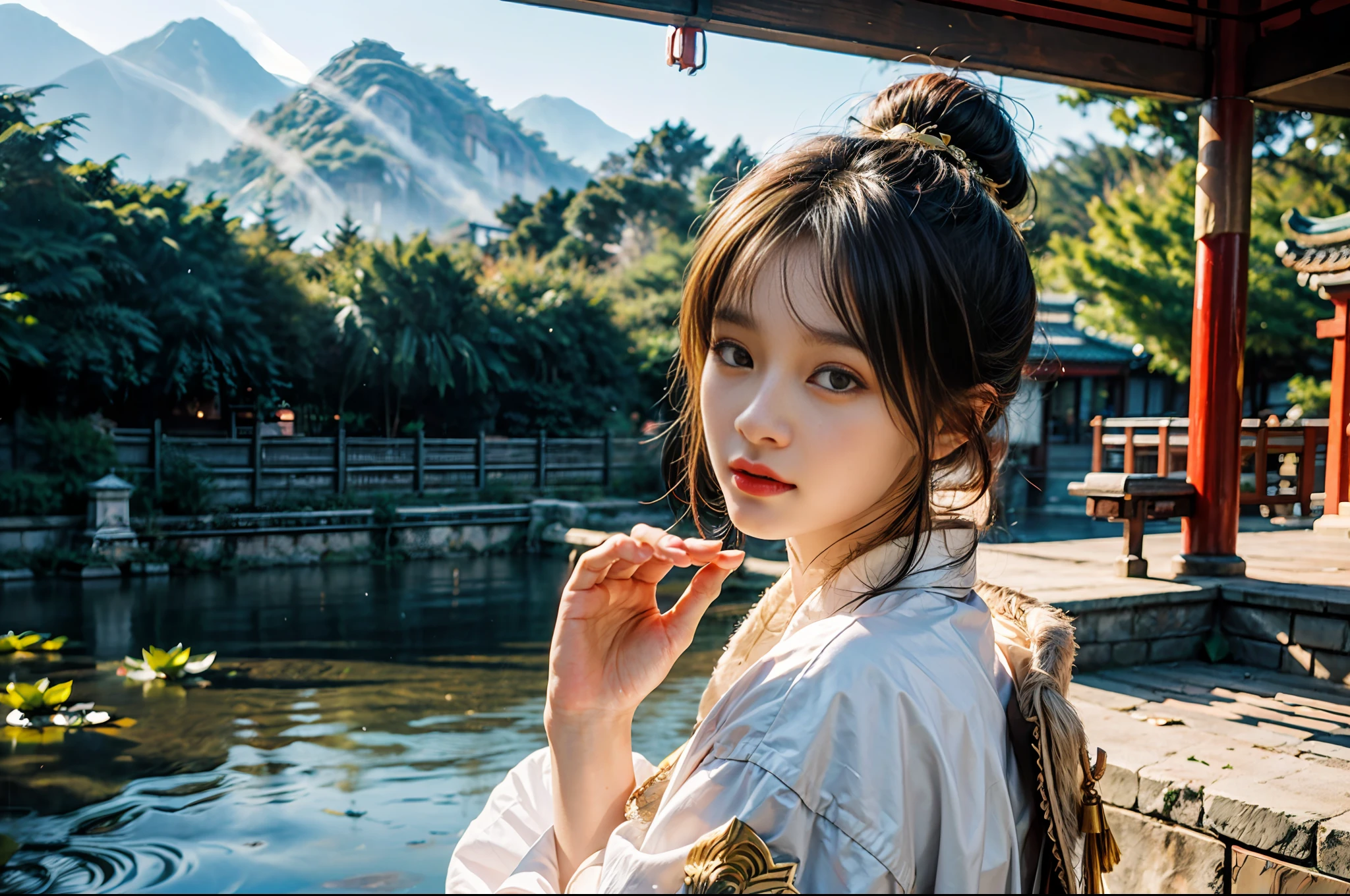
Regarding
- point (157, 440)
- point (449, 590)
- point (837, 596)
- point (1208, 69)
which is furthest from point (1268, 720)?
point (157, 440)

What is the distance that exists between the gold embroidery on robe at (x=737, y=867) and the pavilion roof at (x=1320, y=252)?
5.71 m

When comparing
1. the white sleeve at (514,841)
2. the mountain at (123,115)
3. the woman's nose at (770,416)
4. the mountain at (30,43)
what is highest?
the mountain at (123,115)

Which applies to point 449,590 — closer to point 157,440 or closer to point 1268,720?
point 157,440

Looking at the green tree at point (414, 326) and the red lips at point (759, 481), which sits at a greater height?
the green tree at point (414, 326)

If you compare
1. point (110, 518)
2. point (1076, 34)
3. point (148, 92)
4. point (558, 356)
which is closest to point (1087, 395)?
point (558, 356)

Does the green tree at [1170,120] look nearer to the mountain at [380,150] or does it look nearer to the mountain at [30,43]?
the mountain at [30,43]

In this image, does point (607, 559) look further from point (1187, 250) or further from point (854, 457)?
point (1187, 250)

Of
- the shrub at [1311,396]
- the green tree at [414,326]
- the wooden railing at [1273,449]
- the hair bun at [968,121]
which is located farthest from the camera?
the green tree at [414,326]

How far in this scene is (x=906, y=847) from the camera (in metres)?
0.69

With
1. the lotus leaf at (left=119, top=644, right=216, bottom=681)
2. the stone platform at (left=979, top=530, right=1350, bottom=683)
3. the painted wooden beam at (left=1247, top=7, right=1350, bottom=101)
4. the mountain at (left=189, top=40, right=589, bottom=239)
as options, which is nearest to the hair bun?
the stone platform at (left=979, top=530, right=1350, bottom=683)

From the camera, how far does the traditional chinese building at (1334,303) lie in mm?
4312

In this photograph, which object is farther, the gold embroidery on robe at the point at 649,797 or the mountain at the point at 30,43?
the mountain at the point at 30,43

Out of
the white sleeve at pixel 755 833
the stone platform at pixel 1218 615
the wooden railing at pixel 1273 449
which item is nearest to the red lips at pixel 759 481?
the white sleeve at pixel 755 833

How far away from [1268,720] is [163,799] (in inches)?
175
